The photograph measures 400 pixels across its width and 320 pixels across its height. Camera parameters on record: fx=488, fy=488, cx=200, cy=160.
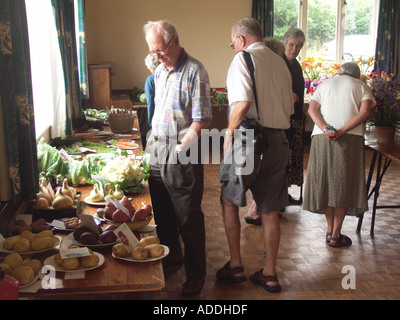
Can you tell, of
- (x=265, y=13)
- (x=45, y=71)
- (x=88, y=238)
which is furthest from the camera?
(x=265, y=13)

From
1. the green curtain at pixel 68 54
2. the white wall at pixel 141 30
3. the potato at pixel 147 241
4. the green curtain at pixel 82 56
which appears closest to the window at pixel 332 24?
the white wall at pixel 141 30

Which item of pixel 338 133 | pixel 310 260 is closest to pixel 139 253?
pixel 310 260

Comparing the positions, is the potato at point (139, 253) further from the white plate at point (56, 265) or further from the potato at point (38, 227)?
the potato at point (38, 227)

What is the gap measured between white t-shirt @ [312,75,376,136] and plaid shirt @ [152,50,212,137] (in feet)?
4.13

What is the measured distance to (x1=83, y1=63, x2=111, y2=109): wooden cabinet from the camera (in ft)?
21.5

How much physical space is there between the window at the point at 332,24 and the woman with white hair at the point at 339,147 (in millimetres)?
5318

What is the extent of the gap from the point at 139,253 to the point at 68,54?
3.12m

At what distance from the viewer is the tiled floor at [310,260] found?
10.0 ft

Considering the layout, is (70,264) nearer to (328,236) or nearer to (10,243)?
(10,243)

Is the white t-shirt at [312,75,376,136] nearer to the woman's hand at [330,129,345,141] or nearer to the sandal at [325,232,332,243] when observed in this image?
the woman's hand at [330,129,345,141]

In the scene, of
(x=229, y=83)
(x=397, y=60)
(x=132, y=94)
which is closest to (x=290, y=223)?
(x=229, y=83)

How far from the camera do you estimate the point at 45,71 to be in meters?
4.12

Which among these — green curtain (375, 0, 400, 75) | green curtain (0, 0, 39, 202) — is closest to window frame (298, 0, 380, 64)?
green curtain (375, 0, 400, 75)
